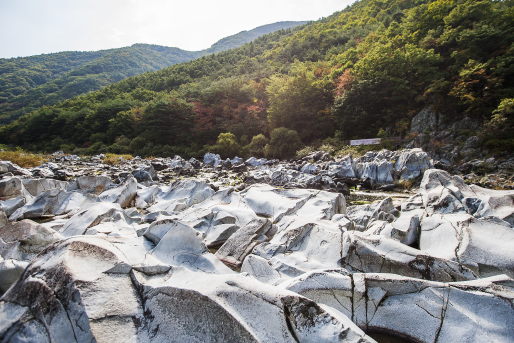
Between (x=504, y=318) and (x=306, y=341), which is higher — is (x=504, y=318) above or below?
below

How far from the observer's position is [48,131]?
126 feet

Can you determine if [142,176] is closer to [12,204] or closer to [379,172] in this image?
[12,204]

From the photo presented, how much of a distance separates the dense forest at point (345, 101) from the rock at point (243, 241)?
14.7 meters

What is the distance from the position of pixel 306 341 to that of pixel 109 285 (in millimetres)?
1707

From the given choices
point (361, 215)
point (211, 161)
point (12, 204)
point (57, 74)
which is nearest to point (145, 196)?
point (12, 204)

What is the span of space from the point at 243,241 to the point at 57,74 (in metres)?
110

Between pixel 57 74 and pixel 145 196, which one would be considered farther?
pixel 57 74

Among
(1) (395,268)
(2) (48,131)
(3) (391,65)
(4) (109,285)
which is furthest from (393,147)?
(2) (48,131)

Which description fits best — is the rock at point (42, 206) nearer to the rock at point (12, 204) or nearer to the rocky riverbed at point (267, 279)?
the rock at point (12, 204)

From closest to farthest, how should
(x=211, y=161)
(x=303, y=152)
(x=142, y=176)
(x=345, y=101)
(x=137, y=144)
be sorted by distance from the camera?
1. (x=142, y=176)
2. (x=303, y=152)
3. (x=211, y=161)
4. (x=345, y=101)
5. (x=137, y=144)

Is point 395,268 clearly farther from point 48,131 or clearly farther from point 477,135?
point 48,131

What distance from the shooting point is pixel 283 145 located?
68.7ft

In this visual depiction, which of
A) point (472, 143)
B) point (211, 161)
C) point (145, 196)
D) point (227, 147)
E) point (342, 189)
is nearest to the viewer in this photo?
point (145, 196)

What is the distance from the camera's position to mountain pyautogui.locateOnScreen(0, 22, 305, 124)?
2245 inches
